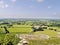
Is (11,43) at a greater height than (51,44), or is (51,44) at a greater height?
(11,43)

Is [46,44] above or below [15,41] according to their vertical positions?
below

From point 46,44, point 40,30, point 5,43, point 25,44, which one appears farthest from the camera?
point 40,30

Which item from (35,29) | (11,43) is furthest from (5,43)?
(35,29)

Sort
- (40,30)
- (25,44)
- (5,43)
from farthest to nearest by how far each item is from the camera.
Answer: (40,30) → (25,44) → (5,43)

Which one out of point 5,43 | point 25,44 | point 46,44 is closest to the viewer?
point 5,43

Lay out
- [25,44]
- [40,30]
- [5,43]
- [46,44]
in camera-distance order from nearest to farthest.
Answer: [5,43] < [25,44] < [46,44] < [40,30]

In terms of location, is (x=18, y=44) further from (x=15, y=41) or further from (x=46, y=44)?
(x=46, y=44)

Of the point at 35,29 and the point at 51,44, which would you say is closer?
the point at 51,44

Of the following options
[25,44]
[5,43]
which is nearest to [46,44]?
[25,44]

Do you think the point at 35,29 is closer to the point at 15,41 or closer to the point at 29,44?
the point at 29,44
